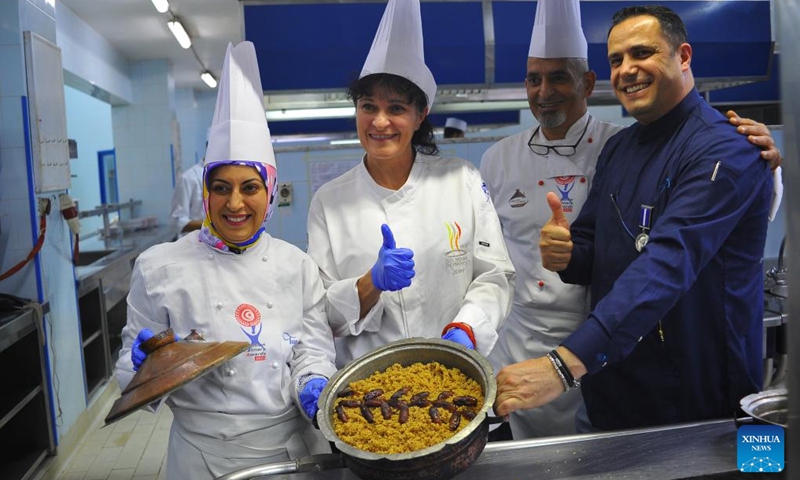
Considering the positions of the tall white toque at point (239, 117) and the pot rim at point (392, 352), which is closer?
the pot rim at point (392, 352)

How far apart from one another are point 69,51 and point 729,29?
6.15m

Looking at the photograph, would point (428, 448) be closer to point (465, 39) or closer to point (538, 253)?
point (538, 253)

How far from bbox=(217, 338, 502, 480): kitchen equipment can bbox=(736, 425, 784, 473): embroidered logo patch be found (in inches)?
21.4

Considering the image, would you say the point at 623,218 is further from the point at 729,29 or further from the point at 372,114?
the point at 729,29

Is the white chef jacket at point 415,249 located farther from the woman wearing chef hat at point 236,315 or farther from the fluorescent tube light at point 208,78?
the fluorescent tube light at point 208,78

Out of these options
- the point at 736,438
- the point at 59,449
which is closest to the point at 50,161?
the point at 59,449

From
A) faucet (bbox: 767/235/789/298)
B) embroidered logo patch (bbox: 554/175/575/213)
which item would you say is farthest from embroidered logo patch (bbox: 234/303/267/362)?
faucet (bbox: 767/235/789/298)

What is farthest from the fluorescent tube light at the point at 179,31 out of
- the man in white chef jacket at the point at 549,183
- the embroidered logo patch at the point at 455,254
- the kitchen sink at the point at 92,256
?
the embroidered logo patch at the point at 455,254

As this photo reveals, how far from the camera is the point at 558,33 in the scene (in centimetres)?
222

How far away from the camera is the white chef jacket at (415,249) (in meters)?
1.79

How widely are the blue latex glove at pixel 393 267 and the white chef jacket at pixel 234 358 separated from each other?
0.82 feet

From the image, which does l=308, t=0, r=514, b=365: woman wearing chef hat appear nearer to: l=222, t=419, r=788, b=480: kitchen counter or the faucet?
l=222, t=419, r=788, b=480: kitchen counter

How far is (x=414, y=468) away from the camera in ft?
3.37

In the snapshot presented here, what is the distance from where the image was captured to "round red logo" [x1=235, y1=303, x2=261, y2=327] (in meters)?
1.53
